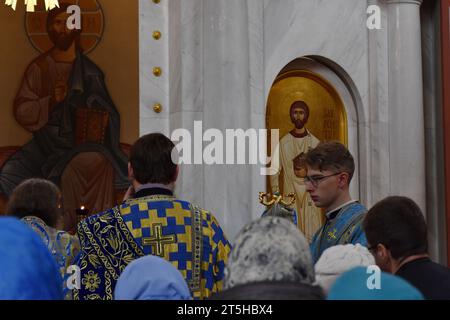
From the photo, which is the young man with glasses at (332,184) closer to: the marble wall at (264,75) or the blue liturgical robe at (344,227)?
the blue liturgical robe at (344,227)

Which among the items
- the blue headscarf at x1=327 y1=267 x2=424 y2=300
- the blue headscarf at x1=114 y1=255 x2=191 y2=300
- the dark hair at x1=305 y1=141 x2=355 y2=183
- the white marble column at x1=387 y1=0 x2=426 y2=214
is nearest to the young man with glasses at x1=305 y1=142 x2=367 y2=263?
the dark hair at x1=305 y1=141 x2=355 y2=183

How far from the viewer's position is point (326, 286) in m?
3.19

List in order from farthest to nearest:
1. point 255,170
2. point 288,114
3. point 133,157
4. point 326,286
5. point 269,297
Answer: point 288,114
point 255,170
point 133,157
point 326,286
point 269,297

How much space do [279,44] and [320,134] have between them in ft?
2.89

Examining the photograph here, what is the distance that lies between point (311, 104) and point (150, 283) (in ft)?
20.1

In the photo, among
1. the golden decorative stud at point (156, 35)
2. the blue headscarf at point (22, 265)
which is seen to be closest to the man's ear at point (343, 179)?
the blue headscarf at point (22, 265)

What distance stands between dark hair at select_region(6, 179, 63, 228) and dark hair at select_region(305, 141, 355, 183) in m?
1.27

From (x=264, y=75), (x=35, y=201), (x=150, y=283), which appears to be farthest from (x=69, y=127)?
(x=150, y=283)

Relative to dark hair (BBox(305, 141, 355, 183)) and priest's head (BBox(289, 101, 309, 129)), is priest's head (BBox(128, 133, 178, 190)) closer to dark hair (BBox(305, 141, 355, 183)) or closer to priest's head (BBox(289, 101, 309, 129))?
dark hair (BBox(305, 141, 355, 183))

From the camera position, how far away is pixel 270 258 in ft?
7.04

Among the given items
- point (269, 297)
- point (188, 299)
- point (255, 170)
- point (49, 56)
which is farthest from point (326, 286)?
point (49, 56)

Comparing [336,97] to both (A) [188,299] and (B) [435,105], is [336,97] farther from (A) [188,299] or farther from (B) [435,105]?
(A) [188,299]

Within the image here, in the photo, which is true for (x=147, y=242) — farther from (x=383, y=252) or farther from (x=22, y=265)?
(x=22, y=265)

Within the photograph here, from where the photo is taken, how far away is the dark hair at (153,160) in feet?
13.9
